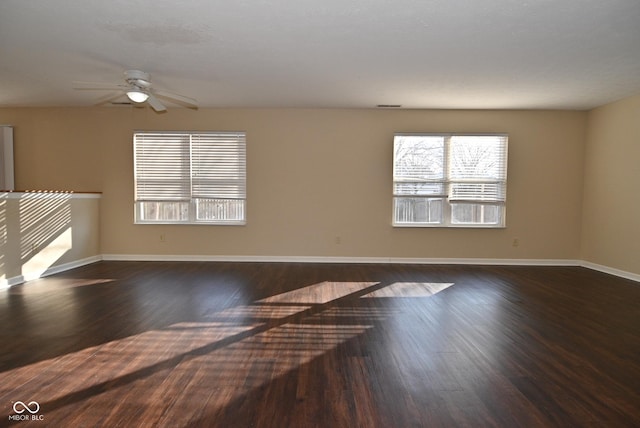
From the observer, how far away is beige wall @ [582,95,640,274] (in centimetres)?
485

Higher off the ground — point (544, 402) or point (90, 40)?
point (90, 40)

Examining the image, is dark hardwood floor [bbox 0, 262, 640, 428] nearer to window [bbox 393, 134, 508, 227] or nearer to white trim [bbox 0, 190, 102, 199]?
white trim [bbox 0, 190, 102, 199]

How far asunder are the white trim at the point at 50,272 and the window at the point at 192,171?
3.25 feet

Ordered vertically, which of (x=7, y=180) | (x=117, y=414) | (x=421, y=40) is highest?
(x=421, y=40)

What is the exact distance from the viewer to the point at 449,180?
579cm

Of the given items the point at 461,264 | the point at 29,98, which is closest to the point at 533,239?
the point at 461,264

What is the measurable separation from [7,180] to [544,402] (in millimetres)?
8069

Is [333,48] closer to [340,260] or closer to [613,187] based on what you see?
[340,260]

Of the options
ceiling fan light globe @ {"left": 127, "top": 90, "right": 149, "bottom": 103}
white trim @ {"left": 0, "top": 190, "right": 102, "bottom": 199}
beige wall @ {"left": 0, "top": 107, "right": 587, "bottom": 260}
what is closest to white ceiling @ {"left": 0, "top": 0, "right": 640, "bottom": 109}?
ceiling fan light globe @ {"left": 127, "top": 90, "right": 149, "bottom": 103}

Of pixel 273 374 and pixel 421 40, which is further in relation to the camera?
pixel 421 40

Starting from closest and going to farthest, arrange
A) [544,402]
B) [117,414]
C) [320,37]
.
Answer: [117,414] → [544,402] → [320,37]

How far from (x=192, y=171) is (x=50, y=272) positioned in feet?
8.38

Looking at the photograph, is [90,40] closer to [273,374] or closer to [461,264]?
[273,374]

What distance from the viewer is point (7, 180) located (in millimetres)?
5789
